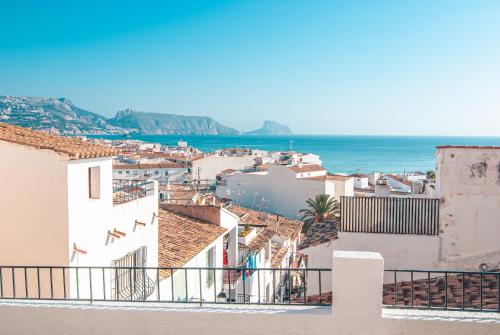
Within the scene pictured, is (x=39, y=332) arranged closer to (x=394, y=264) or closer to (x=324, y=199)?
(x=394, y=264)

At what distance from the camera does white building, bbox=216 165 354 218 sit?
4712cm

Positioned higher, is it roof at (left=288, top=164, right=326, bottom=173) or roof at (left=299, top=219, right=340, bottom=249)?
roof at (left=288, top=164, right=326, bottom=173)

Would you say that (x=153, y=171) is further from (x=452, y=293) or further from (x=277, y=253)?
(x=452, y=293)

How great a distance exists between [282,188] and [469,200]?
108ft

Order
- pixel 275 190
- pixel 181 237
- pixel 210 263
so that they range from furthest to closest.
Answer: pixel 275 190
pixel 210 263
pixel 181 237

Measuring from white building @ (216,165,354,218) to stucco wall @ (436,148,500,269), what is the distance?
30087mm

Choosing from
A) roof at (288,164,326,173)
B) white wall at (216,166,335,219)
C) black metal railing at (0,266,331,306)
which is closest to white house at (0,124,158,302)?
A: black metal railing at (0,266,331,306)

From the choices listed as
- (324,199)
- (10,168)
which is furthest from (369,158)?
(10,168)

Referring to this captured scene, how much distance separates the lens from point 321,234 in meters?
19.3

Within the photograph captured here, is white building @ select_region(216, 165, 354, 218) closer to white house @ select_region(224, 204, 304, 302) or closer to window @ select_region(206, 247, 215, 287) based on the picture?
white house @ select_region(224, 204, 304, 302)

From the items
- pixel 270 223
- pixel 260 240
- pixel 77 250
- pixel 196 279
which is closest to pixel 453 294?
pixel 196 279

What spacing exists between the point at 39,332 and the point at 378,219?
14.0m

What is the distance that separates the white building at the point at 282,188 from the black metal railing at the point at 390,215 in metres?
28.7

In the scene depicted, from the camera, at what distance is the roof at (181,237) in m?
12.9
